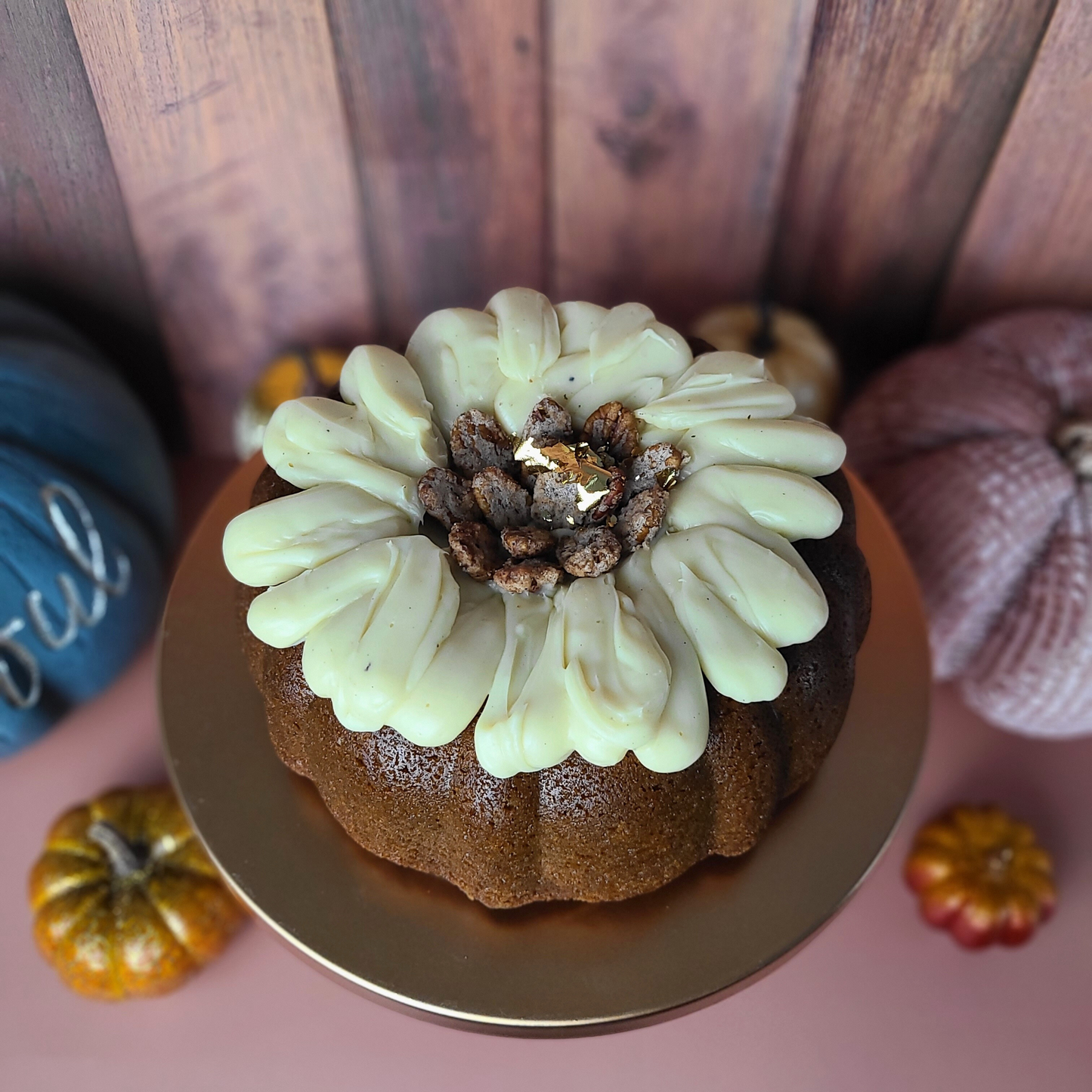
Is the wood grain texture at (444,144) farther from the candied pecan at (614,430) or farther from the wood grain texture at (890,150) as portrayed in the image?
the candied pecan at (614,430)

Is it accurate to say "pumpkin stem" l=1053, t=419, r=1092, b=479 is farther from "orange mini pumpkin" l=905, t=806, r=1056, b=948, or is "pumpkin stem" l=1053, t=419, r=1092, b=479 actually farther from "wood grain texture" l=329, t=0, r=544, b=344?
"wood grain texture" l=329, t=0, r=544, b=344

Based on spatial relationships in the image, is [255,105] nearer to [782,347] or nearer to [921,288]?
[782,347]

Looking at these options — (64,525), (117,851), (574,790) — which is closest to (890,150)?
(574,790)

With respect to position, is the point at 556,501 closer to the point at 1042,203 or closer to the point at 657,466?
the point at 657,466

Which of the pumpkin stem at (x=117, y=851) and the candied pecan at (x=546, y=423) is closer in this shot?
the candied pecan at (x=546, y=423)

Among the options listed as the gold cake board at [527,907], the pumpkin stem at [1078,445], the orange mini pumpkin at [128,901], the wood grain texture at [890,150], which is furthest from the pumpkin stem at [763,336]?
the orange mini pumpkin at [128,901]

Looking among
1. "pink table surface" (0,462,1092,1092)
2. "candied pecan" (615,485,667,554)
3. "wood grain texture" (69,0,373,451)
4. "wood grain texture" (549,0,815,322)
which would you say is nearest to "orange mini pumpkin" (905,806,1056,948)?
"pink table surface" (0,462,1092,1092)
